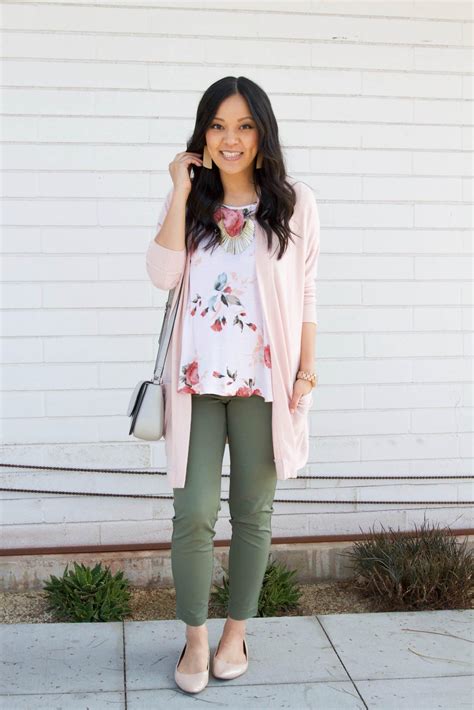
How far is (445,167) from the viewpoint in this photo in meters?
4.52

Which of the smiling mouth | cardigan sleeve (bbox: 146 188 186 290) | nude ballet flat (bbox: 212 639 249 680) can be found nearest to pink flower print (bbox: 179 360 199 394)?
cardigan sleeve (bbox: 146 188 186 290)

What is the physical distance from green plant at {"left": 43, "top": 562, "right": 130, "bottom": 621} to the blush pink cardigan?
1.07m

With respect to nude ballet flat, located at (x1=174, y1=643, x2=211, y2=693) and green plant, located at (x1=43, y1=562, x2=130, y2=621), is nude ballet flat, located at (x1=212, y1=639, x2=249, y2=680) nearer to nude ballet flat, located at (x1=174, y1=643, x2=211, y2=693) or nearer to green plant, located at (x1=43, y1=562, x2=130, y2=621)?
nude ballet flat, located at (x1=174, y1=643, x2=211, y2=693)

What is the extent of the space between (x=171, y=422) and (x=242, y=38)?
2086 mm

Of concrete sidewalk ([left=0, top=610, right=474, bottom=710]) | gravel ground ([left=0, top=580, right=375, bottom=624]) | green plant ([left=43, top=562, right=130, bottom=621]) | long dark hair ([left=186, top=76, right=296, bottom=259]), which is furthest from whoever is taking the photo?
gravel ground ([left=0, top=580, right=375, bottom=624])

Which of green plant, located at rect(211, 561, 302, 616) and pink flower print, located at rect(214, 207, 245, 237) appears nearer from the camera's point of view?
pink flower print, located at rect(214, 207, 245, 237)

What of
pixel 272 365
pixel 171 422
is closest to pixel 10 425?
pixel 171 422

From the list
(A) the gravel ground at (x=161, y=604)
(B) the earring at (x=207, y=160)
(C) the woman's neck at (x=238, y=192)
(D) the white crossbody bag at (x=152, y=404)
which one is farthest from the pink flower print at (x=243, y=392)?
(A) the gravel ground at (x=161, y=604)

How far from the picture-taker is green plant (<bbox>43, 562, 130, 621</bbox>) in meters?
3.88

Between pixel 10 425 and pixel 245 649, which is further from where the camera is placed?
pixel 10 425

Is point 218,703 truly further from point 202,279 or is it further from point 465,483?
point 465,483

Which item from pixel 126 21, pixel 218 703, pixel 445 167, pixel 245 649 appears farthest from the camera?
pixel 445 167

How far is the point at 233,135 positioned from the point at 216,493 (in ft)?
3.86

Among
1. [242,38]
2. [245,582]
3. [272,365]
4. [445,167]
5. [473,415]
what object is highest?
[242,38]
